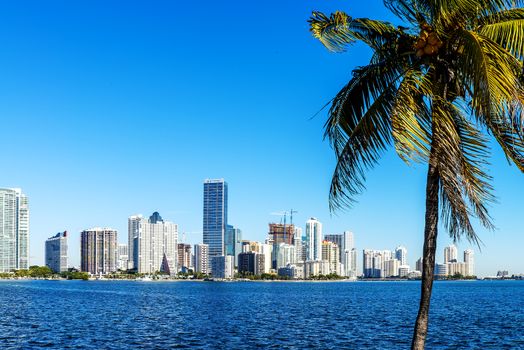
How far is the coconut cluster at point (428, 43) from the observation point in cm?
942

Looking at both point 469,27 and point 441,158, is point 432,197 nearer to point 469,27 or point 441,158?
point 441,158

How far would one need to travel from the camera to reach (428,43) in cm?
947

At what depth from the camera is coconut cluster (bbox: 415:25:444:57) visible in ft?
30.9

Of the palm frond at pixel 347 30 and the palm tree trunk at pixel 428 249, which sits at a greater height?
the palm frond at pixel 347 30

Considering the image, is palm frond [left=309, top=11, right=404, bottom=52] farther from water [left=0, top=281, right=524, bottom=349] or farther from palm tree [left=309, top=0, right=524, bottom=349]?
water [left=0, top=281, right=524, bottom=349]

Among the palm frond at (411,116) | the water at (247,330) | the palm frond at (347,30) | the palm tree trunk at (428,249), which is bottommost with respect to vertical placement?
the water at (247,330)

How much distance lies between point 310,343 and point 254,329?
1446cm

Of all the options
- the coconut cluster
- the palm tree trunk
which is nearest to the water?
the palm tree trunk

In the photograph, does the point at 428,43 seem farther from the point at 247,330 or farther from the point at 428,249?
the point at 247,330

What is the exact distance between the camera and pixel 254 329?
6788 cm

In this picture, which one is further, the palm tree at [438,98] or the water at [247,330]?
the water at [247,330]

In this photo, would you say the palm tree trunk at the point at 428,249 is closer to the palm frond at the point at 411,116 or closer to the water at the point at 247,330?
the palm frond at the point at 411,116

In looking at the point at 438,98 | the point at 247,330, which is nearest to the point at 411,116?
the point at 438,98

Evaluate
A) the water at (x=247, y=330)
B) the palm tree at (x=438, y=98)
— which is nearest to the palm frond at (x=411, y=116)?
the palm tree at (x=438, y=98)
